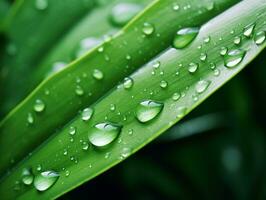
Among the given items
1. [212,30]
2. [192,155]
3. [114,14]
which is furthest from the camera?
[192,155]

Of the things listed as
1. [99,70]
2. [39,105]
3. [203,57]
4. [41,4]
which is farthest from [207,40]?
[41,4]

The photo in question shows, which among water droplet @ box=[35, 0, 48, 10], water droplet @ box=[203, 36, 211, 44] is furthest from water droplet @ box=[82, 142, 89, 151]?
water droplet @ box=[35, 0, 48, 10]

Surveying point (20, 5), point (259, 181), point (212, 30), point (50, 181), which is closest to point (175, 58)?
point (212, 30)

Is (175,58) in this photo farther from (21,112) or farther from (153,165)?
(153,165)

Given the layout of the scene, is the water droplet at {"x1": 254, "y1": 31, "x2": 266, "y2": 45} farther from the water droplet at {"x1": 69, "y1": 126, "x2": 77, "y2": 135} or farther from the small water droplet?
the water droplet at {"x1": 69, "y1": 126, "x2": 77, "y2": 135}

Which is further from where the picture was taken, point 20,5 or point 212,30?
point 20,5

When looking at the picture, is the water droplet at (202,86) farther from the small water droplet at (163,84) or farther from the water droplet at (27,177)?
the water droplet at (27,177)

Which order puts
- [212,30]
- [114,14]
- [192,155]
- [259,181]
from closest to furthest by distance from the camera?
1. [212,30]
2. [114,14]
3. [259,181]
4. [192,155]

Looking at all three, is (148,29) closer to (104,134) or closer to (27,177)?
(104,134)
